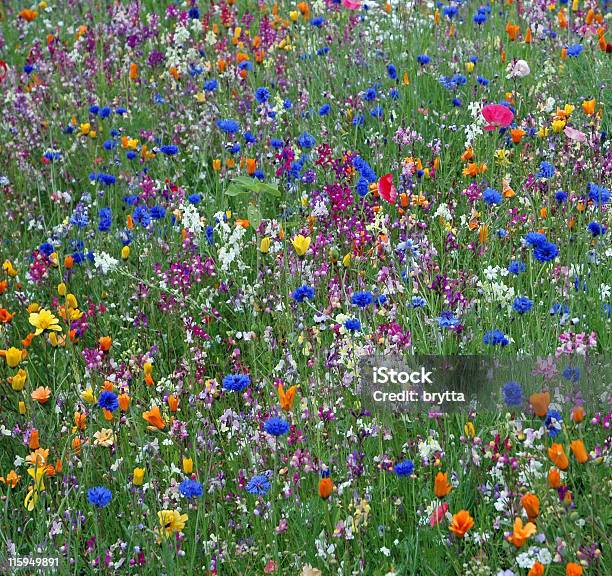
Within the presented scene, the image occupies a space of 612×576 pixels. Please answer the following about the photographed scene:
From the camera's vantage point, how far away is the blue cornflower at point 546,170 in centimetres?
382

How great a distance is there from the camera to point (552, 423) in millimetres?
2414

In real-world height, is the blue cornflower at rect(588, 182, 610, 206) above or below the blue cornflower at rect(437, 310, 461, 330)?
above

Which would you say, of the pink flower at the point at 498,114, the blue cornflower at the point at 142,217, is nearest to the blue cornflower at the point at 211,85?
the blue cornflower at the point at 142,217

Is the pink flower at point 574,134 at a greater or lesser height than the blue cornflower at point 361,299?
greater

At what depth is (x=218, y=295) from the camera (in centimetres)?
392

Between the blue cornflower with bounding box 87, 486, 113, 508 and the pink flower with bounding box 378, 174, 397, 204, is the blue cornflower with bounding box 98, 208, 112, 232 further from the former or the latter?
the blue cornflower with bounding box 87, 486, 113, 508

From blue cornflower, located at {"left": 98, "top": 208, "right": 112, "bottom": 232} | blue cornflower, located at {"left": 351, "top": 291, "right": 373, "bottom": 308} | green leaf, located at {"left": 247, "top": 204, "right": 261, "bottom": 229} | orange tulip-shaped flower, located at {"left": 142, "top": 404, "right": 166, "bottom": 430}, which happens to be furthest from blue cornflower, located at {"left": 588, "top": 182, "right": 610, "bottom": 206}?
Answer: blue cornflower, located at {"left": 98, "top": 208, "right": 112, "bottom": 232}

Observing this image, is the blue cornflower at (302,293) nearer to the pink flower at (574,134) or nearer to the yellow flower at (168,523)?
the yellow flower at (168,523)

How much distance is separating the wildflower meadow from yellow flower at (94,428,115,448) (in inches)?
0.5

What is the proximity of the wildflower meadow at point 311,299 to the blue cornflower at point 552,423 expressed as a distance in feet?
0.03

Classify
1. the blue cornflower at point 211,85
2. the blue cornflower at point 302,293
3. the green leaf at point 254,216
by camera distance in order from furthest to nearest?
the blue cornflower at point 211,85
the green leaf at point 254,216
the blue cornflower at point 302,293

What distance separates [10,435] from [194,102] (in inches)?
108

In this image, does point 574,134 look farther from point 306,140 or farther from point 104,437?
point 104,437

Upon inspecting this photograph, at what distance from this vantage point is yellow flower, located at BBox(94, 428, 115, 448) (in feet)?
9.46
